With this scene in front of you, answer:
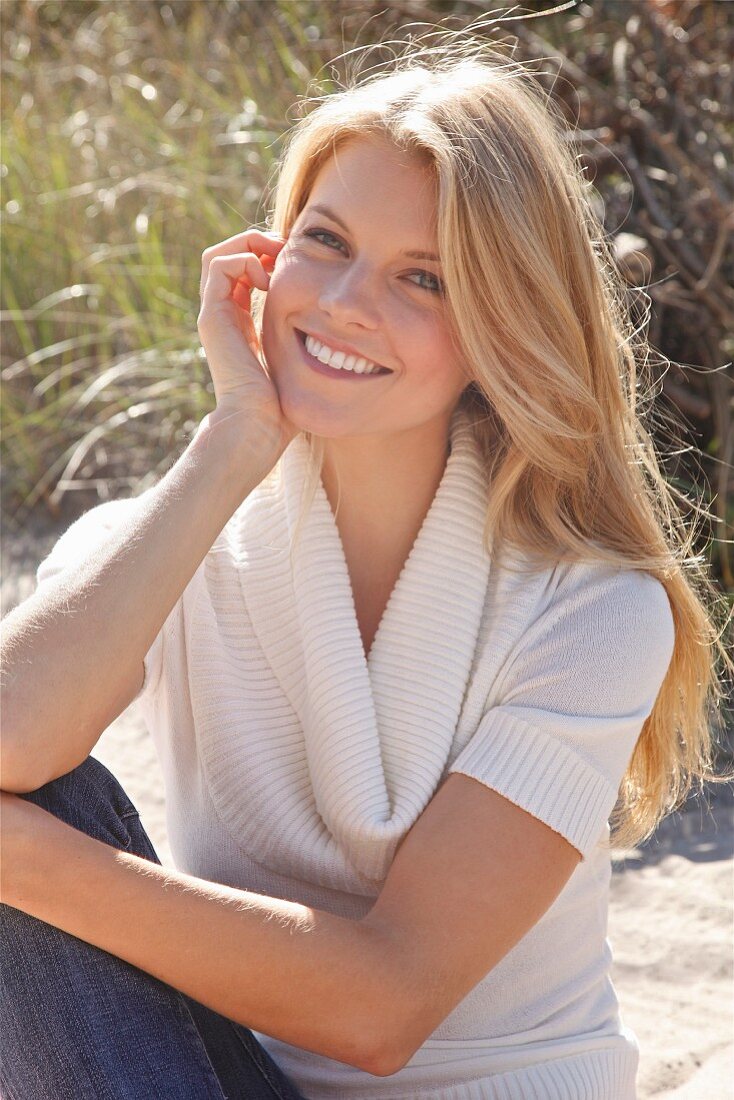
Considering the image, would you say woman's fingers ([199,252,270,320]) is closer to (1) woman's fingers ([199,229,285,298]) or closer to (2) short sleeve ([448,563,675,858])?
(1) woman's fingers ([199,229,285,298])

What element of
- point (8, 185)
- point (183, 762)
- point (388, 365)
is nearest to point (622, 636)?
point (388, 365)

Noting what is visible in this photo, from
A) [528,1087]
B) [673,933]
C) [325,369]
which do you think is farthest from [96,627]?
[673,933]

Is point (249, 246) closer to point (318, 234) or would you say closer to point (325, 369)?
point (318, 234)

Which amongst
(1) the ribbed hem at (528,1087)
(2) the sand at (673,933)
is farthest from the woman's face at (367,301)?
(2) the sand at (673,933)

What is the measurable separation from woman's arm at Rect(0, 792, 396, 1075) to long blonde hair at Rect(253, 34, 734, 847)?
71cm

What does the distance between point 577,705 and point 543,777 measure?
0.12 m

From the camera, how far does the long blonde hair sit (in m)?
1.83

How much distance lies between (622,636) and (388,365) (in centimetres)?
54

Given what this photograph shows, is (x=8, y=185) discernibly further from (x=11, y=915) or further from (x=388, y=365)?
(x=11, y=915)

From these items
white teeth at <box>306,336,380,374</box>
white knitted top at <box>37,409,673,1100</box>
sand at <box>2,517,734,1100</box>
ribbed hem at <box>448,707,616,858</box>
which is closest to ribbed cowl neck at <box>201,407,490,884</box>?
white knitted top at <box>37,409,673,1100</box>

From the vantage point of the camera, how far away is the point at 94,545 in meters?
1.86

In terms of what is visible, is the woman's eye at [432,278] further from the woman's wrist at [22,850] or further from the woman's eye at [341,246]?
the woman's wrist at [22,850]

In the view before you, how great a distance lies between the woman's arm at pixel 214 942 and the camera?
1.54 m

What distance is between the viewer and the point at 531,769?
1.69 metres
